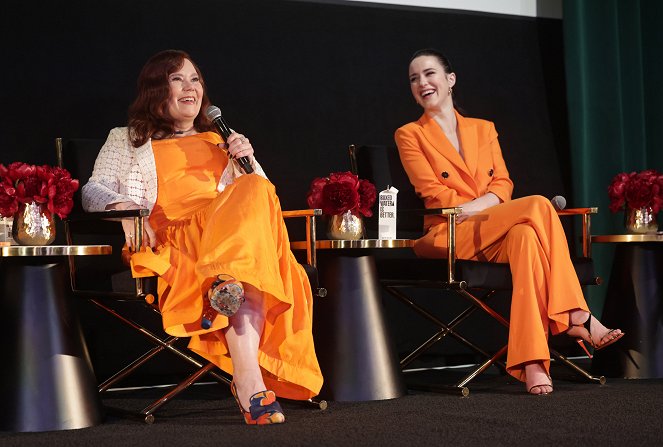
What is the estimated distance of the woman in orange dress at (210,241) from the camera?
2830mm

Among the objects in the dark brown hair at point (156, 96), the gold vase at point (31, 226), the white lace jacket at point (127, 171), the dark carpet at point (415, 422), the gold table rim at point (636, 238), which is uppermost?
the dark brown hair at point (156, 96)

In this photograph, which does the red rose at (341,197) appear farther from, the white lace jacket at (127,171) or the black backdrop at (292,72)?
the black backdrop at (292,72)

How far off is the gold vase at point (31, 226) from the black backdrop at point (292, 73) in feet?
2.95

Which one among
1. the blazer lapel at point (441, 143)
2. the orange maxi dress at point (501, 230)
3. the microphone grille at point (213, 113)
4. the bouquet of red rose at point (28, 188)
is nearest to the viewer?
the bouquet of red rose at point (28, 188)

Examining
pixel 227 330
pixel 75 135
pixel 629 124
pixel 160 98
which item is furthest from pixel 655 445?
pixel 629 124

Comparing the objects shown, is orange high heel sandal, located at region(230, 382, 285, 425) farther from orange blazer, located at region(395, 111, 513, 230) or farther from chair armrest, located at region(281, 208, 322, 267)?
orange blazer, located at region(395, 111, 513, 230)

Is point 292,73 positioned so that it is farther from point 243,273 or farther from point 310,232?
point 243,273

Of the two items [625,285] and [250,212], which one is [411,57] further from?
[250,212]

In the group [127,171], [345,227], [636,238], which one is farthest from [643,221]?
[127,171]

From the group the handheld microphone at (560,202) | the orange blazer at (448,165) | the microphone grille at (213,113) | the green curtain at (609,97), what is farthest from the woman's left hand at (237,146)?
the green curtain at (609,97)

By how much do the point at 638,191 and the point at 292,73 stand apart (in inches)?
62.6

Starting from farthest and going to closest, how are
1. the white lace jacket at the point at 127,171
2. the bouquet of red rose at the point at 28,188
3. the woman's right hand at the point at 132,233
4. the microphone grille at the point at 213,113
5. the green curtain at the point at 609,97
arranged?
A: 1. the green curtain at the point at 609,97
2. the white lace jacket at the point at 127,171
3. the microphone grille at the point at 213,113
4. the woman's right hand at the point at 132,233
5. the bouquet of red rose at the point at 28,188

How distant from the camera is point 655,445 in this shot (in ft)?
A: 7.89

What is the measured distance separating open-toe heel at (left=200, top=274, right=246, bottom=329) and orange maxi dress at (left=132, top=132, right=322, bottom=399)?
26mm
